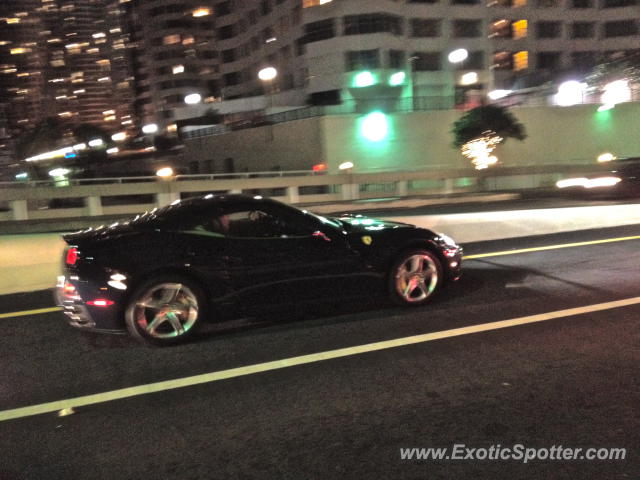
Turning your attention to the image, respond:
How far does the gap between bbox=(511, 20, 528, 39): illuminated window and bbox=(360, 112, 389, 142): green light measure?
23.9m

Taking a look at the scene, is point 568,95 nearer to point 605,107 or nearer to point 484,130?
point 605,107

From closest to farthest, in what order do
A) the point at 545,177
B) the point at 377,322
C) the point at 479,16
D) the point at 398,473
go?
1. the point at 398,473
2. the point at 377,322
3. the point at 545,177
4. the point at 479,16

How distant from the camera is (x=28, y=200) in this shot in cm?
1964

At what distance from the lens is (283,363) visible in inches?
194

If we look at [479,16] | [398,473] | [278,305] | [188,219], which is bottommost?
[398,473]

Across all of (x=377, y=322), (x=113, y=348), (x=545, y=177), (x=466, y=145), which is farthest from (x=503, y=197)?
(x=113, y=348)

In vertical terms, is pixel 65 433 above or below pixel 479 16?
A: below

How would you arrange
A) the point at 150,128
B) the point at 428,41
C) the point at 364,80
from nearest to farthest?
1. the point at 364,80
2. the point at 428,41
3. the point at 150,128

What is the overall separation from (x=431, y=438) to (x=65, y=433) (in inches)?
92.6

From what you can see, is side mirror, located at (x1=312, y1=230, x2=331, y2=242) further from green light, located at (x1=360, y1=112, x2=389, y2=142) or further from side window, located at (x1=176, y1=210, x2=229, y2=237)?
green light, located at (x1=360, y1=112, x2=389, y2=142)

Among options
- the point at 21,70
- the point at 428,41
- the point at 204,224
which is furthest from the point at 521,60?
the point at 21,70

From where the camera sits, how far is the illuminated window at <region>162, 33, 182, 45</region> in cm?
9275

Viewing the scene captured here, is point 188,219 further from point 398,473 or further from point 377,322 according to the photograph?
point 398,473

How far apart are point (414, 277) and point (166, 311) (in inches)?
103
